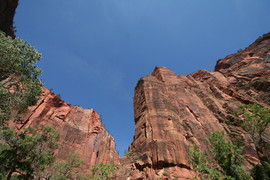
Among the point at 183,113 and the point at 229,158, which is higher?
the point at 183,113

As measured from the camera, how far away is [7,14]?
42.3 metres

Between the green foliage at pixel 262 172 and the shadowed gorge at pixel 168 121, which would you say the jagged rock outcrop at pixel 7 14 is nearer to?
the shadowed gorge at pixel 168 121

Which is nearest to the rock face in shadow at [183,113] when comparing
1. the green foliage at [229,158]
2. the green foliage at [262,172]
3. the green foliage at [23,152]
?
the green foliage at [262,172]

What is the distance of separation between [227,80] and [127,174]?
5383 centimetres

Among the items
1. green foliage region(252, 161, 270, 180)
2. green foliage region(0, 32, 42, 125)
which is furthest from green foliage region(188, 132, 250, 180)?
green foliage region(0, 32, 42, 125)

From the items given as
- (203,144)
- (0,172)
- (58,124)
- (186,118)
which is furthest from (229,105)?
(58,124)

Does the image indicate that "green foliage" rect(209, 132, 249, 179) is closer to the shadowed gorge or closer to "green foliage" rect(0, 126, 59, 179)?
the shadowed gorge

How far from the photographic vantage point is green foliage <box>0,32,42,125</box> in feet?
60.6

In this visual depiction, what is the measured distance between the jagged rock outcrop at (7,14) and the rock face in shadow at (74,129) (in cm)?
2705

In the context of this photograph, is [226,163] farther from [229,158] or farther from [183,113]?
[183,113]

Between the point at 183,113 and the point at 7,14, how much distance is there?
176ft

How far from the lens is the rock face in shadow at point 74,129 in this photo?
176 ft

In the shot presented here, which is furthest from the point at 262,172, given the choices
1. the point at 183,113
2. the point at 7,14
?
the point at 7,14

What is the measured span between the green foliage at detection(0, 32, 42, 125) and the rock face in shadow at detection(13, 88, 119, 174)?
33.1 m
